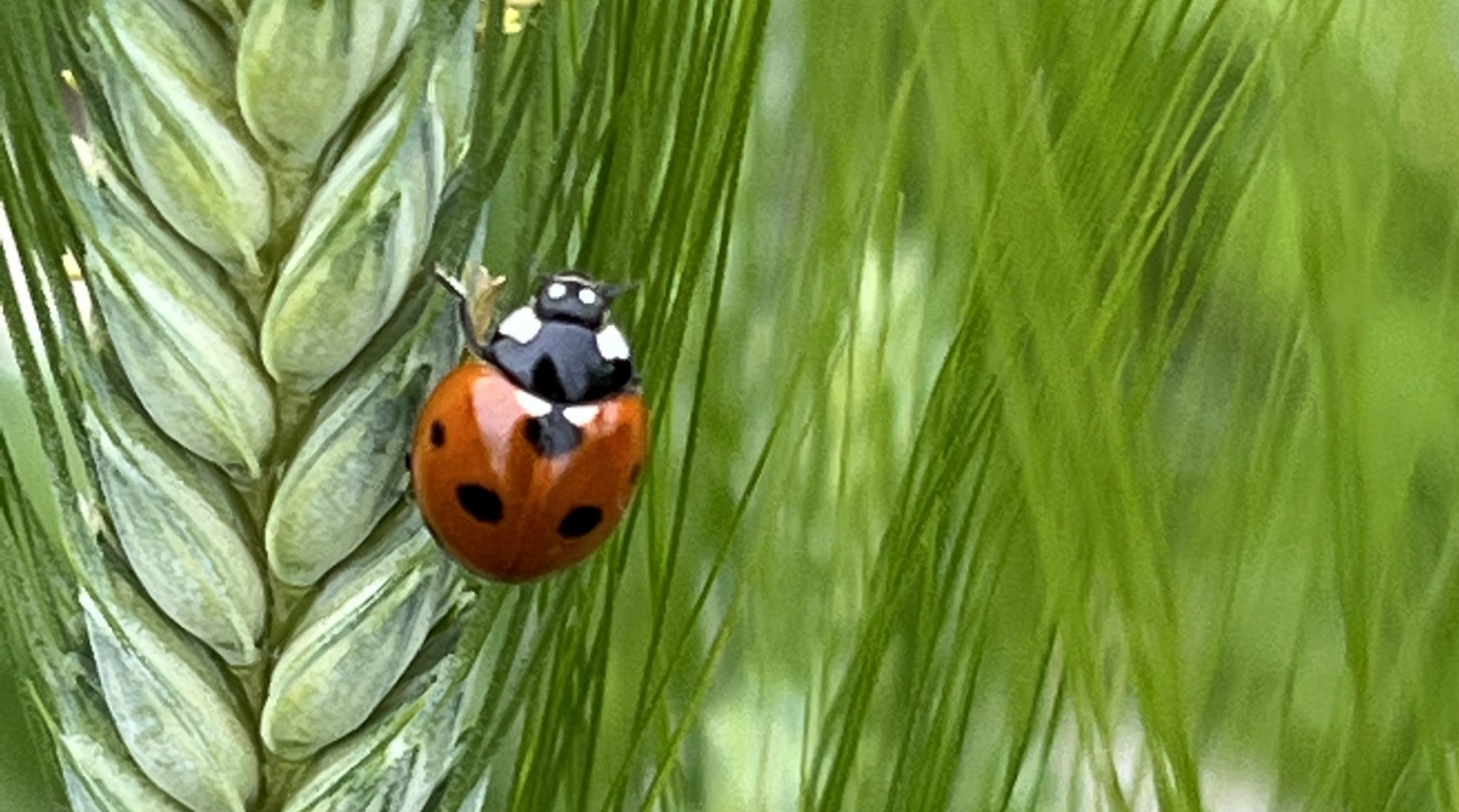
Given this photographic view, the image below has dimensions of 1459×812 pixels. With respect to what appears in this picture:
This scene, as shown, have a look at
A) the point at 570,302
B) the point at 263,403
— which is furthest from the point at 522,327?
the point at 263,403

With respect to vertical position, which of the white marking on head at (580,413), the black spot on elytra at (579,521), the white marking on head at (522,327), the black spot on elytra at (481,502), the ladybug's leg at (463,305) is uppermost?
the ladybug's leg at (463,305)

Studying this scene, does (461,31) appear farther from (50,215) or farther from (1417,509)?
(1417,509)

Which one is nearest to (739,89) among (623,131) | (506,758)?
(623,131)

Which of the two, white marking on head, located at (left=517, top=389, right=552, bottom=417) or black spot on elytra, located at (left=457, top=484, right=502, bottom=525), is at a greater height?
white marking on head, located at (left=517, top=389, right=552, bottom=417)

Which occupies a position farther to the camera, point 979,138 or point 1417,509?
point 1417,509

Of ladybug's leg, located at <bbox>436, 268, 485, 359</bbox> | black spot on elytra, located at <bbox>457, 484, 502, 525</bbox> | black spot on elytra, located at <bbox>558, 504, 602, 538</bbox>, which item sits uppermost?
ladybug's leg, located at <bbox>436, 268, 485, 359</bbox>

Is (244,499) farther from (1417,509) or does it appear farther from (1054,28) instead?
(1417,509)

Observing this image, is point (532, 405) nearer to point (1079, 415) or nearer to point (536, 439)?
point (536, 439)

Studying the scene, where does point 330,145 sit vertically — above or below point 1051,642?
above
